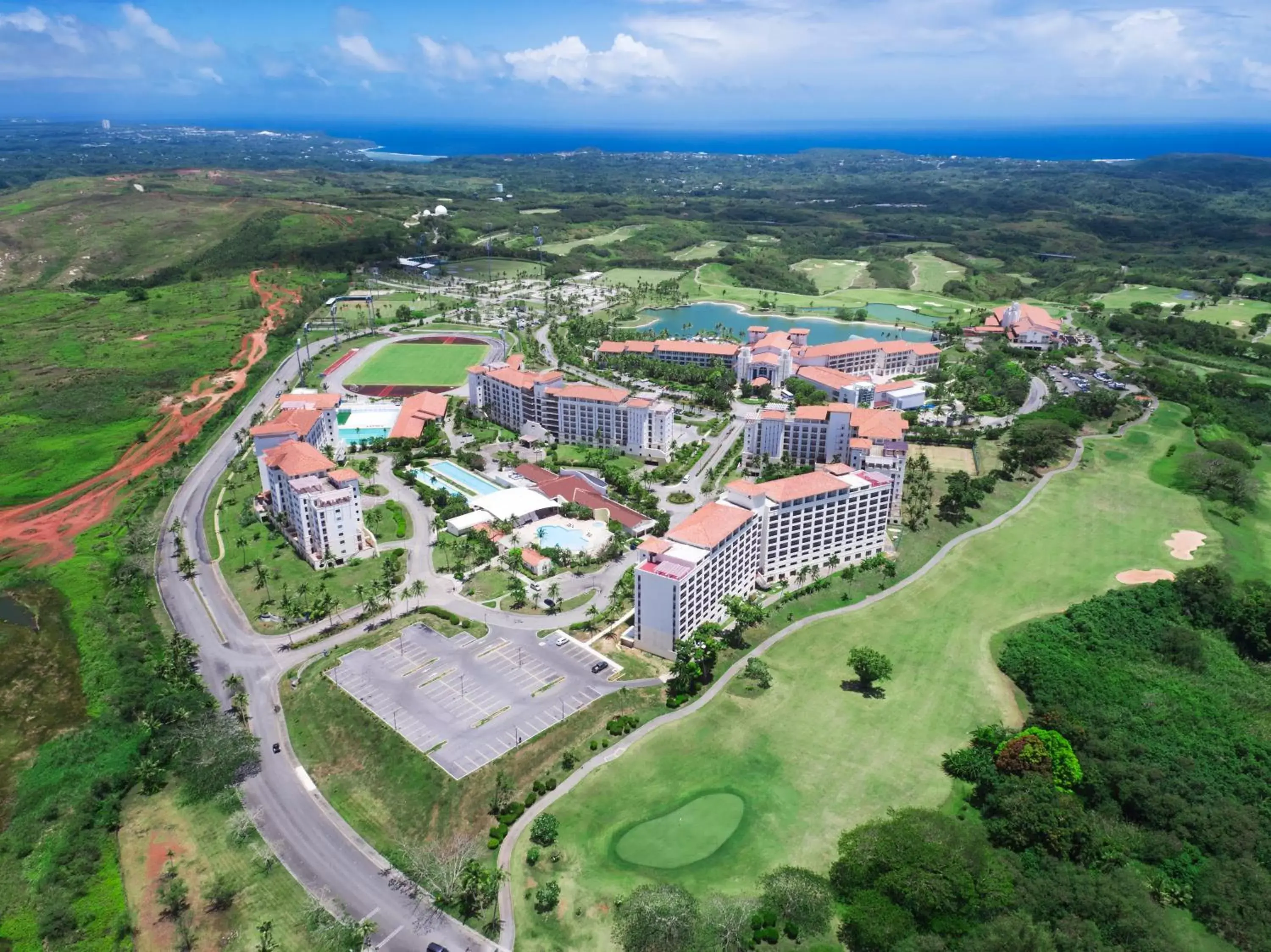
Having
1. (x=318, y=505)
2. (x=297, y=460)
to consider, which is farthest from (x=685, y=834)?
(x=297, y=460)

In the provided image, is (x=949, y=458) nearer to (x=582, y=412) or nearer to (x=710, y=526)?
(x=582, y=412)

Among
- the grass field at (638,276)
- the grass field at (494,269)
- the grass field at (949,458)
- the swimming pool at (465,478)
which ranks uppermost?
the grass field at (494,269)

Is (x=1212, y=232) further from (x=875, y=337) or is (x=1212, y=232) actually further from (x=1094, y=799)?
(x=1094, y=799)

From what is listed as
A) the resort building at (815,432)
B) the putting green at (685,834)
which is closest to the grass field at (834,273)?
the resort building at (815,432)

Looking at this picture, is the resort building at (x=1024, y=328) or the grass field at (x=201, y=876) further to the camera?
the resort building at (x=1024, y=328)

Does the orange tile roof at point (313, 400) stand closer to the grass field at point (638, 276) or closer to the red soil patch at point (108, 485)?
the red soil patch at point (108, 485)

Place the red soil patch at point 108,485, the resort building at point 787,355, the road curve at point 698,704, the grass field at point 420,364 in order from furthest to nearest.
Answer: the grass field at point 420,364
the resort building at point 787,355
the red soil patch at point 108,485
the road curve at point 698,704

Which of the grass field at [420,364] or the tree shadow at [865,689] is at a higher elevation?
the grass field at [420,364]

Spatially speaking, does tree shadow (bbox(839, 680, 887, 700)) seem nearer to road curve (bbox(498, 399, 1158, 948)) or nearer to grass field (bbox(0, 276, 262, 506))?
road curve (bbox(498, 399, 1158, 948))
